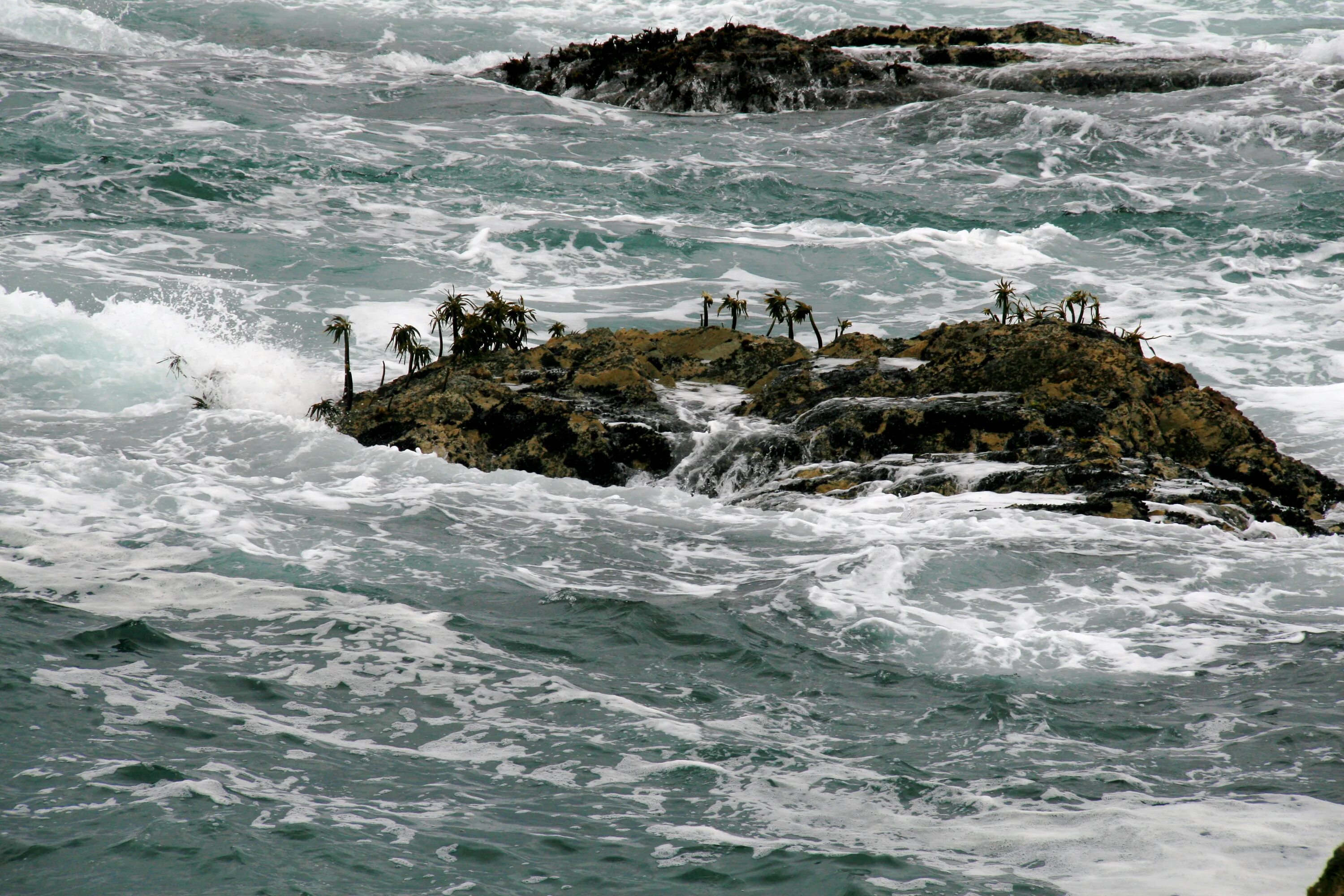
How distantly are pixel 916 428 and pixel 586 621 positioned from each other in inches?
383

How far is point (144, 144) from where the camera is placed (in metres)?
46.8

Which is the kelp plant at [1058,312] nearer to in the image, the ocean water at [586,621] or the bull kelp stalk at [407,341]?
the ocean water at [586,621]

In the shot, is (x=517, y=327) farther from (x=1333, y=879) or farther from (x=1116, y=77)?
(x=1116, y=77)

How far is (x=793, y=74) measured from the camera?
6094 centimetres

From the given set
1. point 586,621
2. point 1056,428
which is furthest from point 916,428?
point 586,621

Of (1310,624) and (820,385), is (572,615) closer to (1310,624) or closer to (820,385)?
(1310,624)

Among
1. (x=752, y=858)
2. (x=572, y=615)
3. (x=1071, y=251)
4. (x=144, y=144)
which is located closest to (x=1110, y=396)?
(x=572, y=615)

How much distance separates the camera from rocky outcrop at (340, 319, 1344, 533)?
1984 centimetres

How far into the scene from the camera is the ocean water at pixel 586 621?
951cm

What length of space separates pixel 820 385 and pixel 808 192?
25.1m

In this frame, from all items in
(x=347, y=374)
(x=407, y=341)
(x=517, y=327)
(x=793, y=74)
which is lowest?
(x=347, y=374)

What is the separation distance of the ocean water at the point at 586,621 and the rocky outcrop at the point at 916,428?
0.87 metres

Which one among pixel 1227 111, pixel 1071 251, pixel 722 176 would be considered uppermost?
pixel 1227 111

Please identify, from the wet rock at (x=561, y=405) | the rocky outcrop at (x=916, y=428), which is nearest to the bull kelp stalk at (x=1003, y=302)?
the rocky outcrop at (x=916, y=428)
